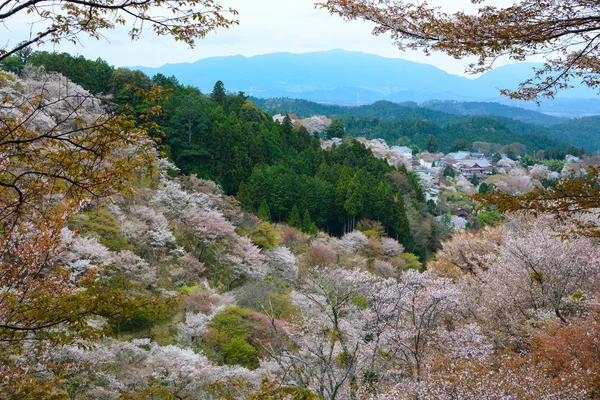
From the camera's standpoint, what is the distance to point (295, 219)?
83.8 ft

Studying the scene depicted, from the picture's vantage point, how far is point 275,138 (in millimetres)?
33438

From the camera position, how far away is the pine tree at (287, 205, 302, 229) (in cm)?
2536

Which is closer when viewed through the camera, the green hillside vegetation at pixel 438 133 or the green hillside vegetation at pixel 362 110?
the green hillside vegetation at pixel 438 133

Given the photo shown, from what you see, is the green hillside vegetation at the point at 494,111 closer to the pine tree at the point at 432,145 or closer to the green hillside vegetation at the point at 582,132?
the green hillside vegetation at the point at 582,132

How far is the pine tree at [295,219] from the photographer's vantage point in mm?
25359

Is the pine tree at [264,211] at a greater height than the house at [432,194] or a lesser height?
greater

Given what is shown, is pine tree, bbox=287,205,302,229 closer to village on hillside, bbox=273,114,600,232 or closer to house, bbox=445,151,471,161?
village on hillside, bbox=273,114,600,232

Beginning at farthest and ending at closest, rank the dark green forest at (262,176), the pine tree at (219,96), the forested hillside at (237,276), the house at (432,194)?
1. the house at (432,194)
2. the pine tree at (219,96)
3. the dark green forest at (262,176)
4. the forested hillside at (237,276)

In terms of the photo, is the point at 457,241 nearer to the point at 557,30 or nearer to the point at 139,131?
the point at 557,30

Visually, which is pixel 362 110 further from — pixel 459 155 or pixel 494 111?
pixel 494 111

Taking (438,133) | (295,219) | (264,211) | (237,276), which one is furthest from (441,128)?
(237,276)

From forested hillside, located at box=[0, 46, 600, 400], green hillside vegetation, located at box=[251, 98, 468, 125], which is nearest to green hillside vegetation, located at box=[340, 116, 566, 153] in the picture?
green hillside vegetation, located at box=[251, 98, 468, 125]

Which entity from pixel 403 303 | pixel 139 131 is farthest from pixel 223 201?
pixel 139 131

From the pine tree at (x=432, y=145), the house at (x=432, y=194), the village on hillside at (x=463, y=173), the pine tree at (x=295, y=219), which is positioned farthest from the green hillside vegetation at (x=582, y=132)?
the pine tree at (x=295, y=219)
